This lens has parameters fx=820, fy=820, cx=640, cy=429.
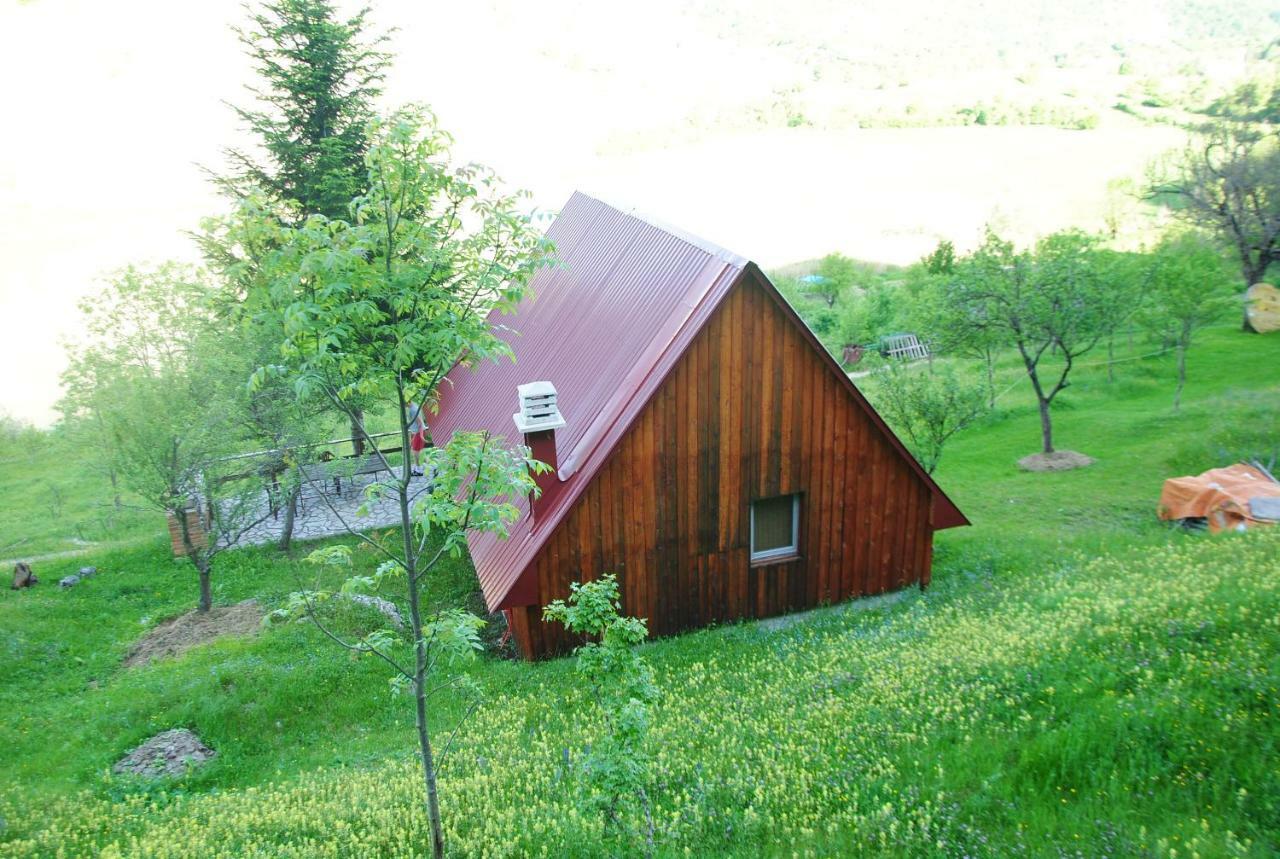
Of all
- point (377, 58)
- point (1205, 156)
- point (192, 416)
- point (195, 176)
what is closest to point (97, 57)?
point (195, 176)

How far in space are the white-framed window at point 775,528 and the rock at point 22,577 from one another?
1451 centimetres

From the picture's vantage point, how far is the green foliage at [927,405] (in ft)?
58.4

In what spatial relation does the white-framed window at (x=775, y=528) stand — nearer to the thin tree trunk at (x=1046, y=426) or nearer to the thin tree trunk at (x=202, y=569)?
the thin tree trunk at (x=202, y=569)

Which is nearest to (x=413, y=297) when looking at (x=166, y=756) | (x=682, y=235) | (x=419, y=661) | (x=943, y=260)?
(x=419, y=661)

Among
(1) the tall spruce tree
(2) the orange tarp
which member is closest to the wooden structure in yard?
(2) the orange tarp

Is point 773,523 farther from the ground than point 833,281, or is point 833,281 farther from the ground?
point 833,281

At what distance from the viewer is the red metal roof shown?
1164cm

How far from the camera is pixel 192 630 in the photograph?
1420cm

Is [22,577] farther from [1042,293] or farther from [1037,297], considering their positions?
[1042,293]

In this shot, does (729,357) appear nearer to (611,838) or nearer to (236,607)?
(611,838)

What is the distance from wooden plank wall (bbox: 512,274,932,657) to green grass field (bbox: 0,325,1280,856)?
0.68m

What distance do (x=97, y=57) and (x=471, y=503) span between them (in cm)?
10052

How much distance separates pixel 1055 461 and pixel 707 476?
15.2m

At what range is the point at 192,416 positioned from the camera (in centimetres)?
1441
